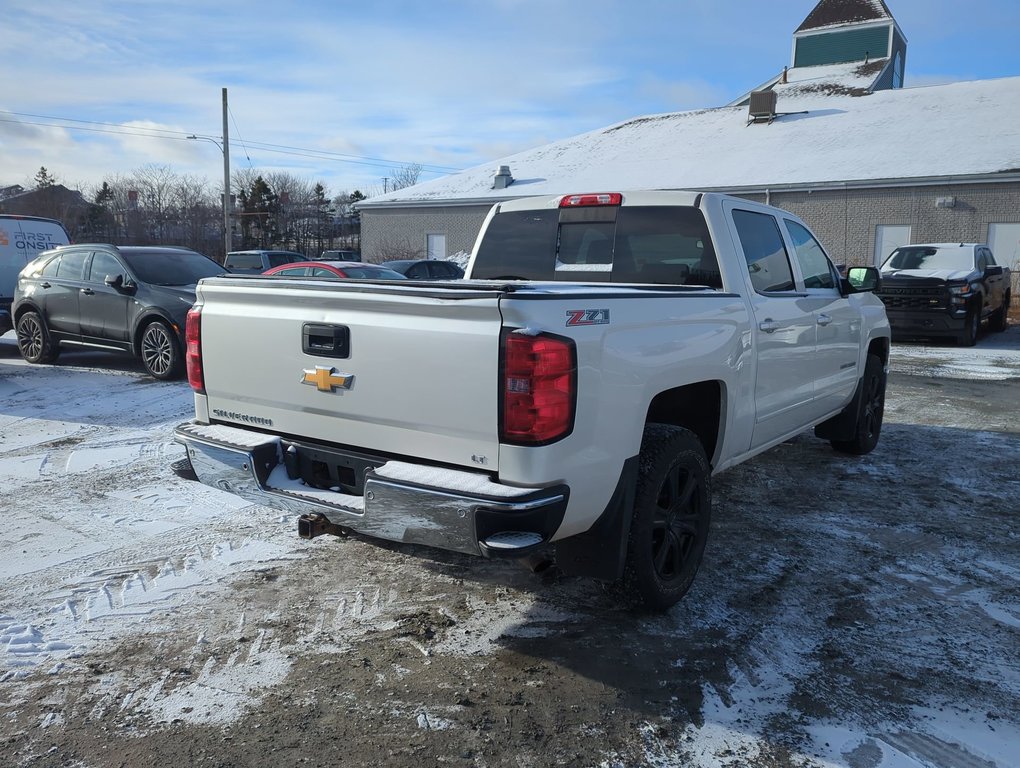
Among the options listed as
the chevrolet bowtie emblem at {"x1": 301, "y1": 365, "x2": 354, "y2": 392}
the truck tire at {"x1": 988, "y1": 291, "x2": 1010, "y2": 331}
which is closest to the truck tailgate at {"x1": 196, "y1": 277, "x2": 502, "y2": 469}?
the chevrolet bowtie emblem at {"x1": 301, "y1": 365, "x2": 354, "y2": 392}

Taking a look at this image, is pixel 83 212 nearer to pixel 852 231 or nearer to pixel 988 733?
pixel 852 231

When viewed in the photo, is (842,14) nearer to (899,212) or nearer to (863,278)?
(899,212)

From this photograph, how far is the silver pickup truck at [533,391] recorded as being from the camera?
2971 mm

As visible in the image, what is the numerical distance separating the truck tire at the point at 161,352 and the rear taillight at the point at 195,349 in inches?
244

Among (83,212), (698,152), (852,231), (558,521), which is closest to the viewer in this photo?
(558,521)

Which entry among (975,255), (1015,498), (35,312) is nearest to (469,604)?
(1015,498)

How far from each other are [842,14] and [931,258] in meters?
30.1

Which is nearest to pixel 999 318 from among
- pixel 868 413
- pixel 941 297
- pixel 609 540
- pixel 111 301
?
pixel 941 297

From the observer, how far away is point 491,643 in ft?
11.8

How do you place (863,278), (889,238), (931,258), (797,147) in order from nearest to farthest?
1. (863,278)
2. (931,258)
3. (889,238)
4. (797,147)

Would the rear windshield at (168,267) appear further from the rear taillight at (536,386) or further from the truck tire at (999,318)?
the truck tire at (999,318)

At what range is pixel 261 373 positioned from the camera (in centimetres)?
376

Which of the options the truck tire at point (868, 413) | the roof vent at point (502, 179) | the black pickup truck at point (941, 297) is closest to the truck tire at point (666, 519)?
the truck tire at point (868, 413)

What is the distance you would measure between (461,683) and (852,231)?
26461 millimetres
